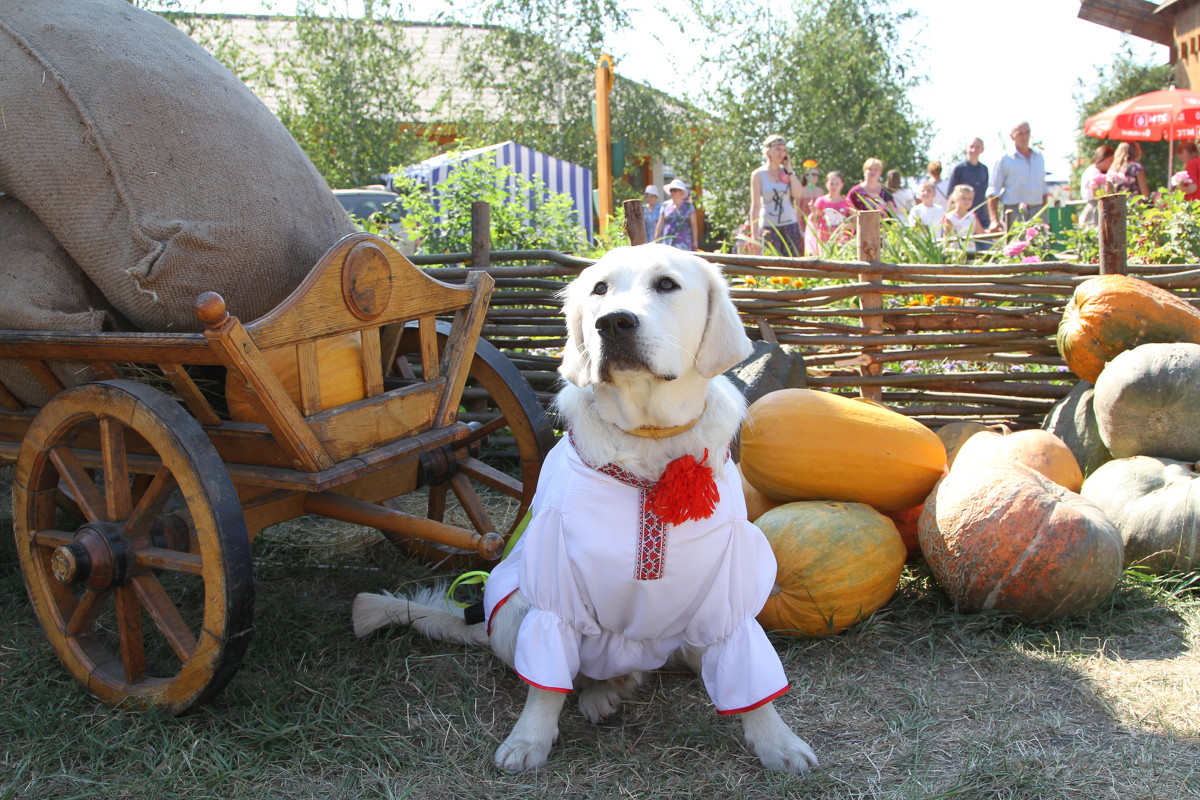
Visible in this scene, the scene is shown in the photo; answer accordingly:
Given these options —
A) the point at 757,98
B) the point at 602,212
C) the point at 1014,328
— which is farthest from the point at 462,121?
the point at 1014,328

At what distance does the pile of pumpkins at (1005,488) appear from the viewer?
2.86 m

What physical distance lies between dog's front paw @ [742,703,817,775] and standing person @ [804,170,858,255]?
4.64 meters

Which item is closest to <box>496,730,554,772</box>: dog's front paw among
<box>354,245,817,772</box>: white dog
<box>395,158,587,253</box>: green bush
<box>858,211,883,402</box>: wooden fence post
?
<box>354,245,817,772</box>: white dog

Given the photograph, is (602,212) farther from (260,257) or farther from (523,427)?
(260,257)

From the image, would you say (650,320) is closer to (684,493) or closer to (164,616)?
(684,493)

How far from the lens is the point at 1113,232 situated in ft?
13.7

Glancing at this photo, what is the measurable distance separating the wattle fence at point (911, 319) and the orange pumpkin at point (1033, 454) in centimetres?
118

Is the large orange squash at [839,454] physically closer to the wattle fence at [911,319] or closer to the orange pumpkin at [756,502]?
the orange pumpkin at [756,502]

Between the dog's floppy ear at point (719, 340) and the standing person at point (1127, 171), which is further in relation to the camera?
the standing person at point (1127, 171)

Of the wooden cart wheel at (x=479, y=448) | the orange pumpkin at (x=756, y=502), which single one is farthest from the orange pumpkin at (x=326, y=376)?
the orange pumpkin at (x=756, y=502)

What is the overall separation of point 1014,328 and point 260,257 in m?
3.75

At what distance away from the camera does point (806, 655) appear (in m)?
2.83

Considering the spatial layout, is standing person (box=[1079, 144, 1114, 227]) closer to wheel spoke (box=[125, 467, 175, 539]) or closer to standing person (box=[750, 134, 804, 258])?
standing person (box=[750, 134, 804, 258])

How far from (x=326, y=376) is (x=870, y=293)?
3.05 meters
